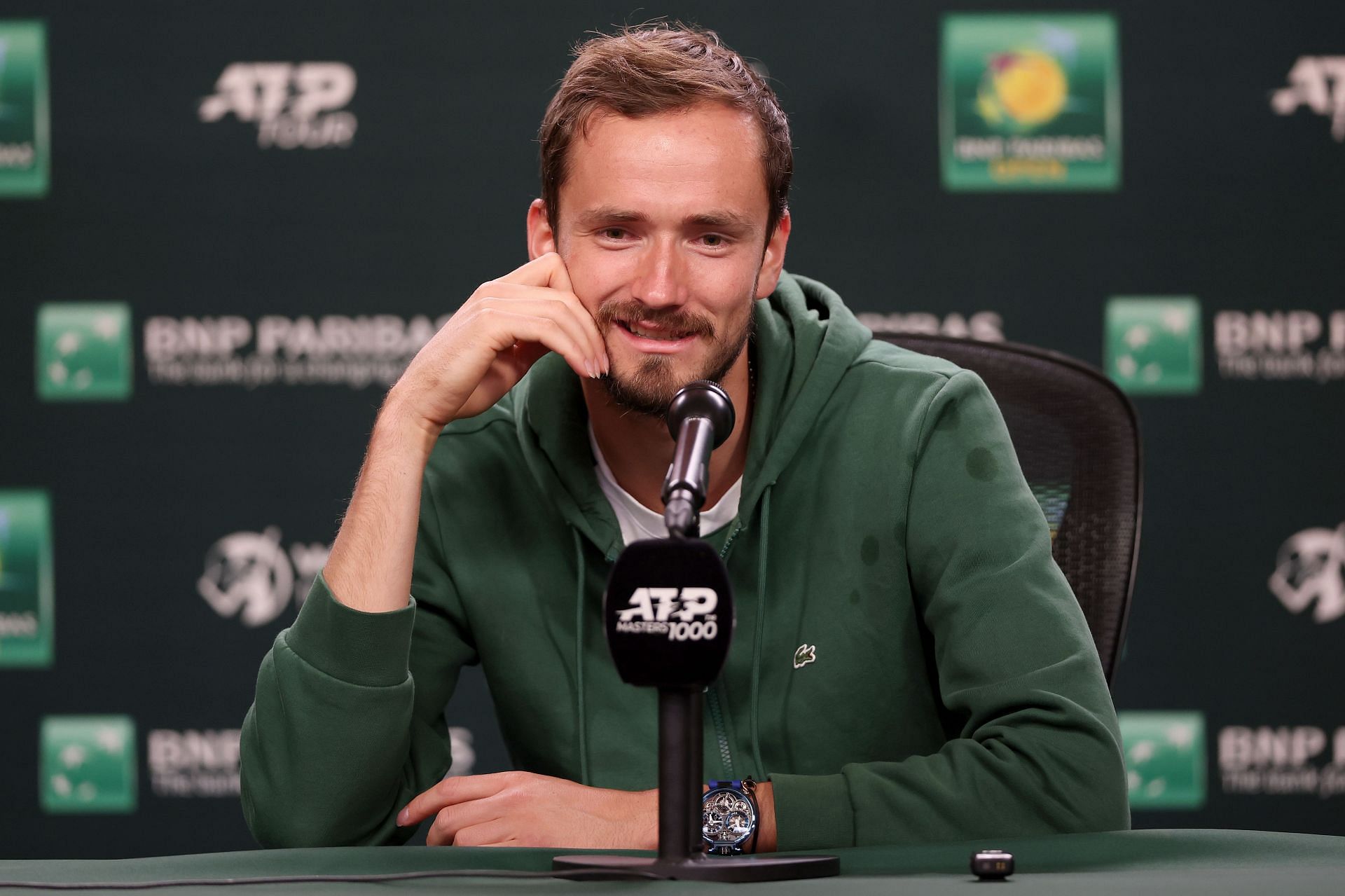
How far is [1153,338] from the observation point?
2725 millimetres

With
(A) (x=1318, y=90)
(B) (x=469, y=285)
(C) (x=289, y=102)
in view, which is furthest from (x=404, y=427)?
(A) (x=1318, y=90)

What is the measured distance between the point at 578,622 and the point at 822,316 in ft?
1.74

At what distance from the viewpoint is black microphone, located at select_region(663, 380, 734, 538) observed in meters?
0.93

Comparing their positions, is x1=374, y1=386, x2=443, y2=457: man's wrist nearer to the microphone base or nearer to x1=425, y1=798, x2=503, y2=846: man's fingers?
x1=425, y1=798, x2=503, y2=846: man's fingers

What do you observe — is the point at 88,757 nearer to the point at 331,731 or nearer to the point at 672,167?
the point at 331,731

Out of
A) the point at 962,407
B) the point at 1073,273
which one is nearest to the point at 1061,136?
the point at 1073,273

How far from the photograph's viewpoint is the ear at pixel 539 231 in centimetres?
172

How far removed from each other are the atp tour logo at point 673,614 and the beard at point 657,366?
639 mm

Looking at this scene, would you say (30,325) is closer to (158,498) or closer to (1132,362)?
(158,498)

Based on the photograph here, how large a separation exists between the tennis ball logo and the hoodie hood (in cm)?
117

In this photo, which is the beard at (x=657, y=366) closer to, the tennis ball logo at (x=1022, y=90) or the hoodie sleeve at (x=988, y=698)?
the hoodie sleeve at (x=988, y=698)

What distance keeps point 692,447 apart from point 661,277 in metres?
→ 0.58

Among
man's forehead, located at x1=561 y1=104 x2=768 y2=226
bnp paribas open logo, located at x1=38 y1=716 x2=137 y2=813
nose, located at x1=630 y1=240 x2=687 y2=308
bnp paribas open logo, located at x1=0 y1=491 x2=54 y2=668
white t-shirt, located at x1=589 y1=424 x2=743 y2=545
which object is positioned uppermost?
man's forehead, located at x1=561 y1=104 x2=768 y2=226

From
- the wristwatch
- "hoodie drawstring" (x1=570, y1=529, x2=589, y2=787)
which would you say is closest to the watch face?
the wristwatch
